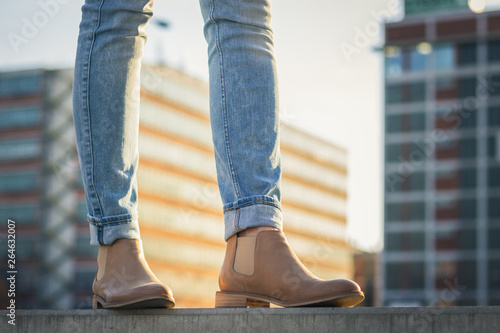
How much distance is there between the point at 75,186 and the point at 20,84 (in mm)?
8139

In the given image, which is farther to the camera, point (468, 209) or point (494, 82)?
point (494, 82)

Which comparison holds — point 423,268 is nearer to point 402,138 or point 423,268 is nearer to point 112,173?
point 402,138

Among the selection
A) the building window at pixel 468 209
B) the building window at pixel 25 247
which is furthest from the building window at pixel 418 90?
the building window at pixel 25 247

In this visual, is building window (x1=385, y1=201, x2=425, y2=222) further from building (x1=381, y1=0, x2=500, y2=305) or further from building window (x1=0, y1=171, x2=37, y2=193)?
building window (x1=0, y1=171, x2=37, y2=193)

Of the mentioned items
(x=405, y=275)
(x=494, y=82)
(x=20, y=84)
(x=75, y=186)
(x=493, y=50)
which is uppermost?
(x=493, y=50)

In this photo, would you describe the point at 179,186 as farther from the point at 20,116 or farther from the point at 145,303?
the point at 145,303

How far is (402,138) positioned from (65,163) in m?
23.3

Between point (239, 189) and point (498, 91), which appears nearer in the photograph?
point (239, 189)

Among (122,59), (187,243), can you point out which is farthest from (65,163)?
(122,59)

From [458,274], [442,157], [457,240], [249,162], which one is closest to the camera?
[249,162]

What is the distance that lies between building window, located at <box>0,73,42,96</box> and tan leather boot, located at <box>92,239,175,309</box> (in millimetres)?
50028

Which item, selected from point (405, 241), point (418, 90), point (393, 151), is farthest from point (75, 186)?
point (418, 90)

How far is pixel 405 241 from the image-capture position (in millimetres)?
51000

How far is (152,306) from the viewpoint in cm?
152
